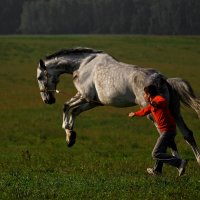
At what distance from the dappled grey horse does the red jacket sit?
0.91 m

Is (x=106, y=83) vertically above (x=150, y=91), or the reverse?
(x=150, y=91)

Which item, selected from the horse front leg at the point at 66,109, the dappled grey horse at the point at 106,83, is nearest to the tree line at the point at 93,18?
the dappled grey horse at the point at 106,83

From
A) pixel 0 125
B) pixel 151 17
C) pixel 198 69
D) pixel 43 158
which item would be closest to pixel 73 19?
pixel 151 17

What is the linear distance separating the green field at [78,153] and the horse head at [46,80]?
4.87 feet

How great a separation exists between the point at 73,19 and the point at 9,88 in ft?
262

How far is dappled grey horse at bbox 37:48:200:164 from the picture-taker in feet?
37.3

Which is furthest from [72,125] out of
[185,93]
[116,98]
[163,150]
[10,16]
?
[10,16]

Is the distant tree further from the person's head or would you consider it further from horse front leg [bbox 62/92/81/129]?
the person's head

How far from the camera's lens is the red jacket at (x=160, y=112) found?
10.2m

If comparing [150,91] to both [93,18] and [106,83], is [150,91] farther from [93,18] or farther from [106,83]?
[93,18]

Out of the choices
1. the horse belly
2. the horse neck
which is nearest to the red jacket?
the horse belly

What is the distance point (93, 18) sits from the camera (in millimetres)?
112250

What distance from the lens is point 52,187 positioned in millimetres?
9602

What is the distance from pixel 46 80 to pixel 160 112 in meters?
3.96
